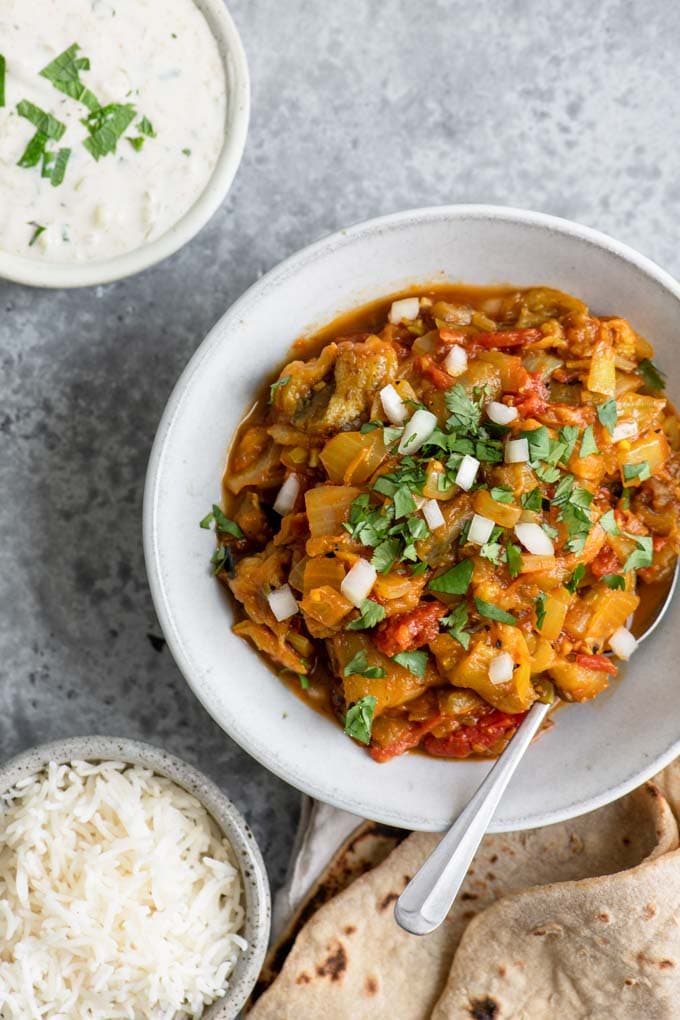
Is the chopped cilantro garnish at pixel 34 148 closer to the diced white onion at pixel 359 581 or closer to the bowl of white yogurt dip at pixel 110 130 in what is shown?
the bowl of white yogurt dip at pixel 110 130

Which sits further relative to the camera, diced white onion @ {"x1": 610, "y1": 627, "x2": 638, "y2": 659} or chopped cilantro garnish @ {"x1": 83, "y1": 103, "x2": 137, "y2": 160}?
diced white onion @ {"x1": 610, "y1": 627, "x2": 638, "y2": 659}

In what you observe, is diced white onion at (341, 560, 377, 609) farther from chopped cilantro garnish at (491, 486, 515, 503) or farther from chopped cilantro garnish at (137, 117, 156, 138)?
chopped cilantro garnish at (137, 117, 156, 138)

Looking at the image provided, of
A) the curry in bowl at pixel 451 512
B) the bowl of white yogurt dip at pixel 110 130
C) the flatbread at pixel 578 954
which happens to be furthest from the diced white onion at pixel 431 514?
the flatbread at pixel 578 954

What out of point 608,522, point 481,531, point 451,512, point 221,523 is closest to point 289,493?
point 221,523

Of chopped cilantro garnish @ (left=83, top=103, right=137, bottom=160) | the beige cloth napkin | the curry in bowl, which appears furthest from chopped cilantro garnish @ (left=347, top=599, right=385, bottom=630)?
chopped cilantro garnish @ (left=83, top=103, right=137, bottom=160)

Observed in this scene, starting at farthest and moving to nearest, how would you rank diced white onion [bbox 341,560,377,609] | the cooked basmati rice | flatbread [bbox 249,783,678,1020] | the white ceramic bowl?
flatbread [bbox 249,783,678,1020] < the cooked basmati rice < the white ceramic bowl < diced white onion [bbox 341,560,377,609]

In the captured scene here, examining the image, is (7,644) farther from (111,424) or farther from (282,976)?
(282,976)

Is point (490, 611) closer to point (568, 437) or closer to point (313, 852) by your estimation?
point (568, 437)
